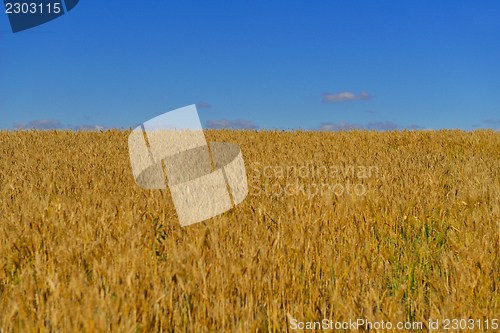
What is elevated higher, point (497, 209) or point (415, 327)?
point (497, 209)

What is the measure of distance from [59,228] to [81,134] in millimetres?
8908

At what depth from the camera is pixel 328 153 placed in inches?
280

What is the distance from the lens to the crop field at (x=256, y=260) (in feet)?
4.83

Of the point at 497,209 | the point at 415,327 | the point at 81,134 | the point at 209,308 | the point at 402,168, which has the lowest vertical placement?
the point at 415,327

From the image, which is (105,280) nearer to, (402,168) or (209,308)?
(209,308)

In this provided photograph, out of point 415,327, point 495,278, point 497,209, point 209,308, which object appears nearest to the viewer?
point 209,308

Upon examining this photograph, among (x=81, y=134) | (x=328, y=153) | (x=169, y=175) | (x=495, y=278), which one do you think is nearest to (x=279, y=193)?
(x=169, y=175)

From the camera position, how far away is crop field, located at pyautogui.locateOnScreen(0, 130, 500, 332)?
1.47m

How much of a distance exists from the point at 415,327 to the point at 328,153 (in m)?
5.56

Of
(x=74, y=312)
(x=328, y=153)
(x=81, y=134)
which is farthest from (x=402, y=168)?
(x=81, y=134)

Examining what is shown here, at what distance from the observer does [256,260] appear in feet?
6.40

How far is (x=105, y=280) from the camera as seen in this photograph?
1.77 meters

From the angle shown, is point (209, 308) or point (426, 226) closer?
point (209, 308)

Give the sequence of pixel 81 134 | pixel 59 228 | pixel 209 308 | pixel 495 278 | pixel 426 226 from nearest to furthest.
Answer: pixel 209 308 → pixel 495 278 → pixel 59 228 → pixel 426 226 → pixel 81 134
